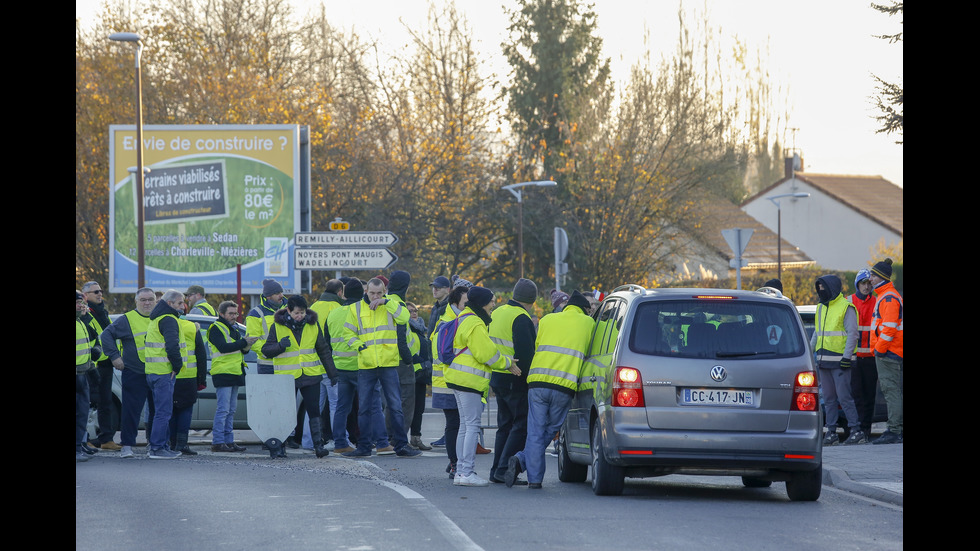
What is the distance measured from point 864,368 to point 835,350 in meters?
0.37

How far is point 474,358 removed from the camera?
10844mm

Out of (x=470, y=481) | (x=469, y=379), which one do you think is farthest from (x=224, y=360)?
(x=470, y=481)

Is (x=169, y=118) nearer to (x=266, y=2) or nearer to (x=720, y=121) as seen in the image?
(x=266, y=2)

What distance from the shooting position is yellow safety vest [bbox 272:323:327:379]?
1380 centimetres

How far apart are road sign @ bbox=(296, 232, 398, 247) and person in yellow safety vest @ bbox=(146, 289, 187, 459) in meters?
7.78

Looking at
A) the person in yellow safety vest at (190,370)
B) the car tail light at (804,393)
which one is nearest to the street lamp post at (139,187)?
the person in yellow safety vest at (190,370)

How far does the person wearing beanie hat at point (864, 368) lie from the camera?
14.2 meters

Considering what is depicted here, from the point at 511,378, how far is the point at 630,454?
1715mm

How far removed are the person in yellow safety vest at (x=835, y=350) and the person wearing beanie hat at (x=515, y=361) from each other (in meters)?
4.58

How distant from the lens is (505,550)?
7355mm

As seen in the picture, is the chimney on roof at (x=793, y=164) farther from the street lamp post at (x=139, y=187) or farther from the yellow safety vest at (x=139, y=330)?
the yellow safety vest at (x=139, y=330)

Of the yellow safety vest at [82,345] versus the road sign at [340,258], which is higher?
the road sign at [340,258]

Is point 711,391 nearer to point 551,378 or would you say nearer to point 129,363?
point 551,378
